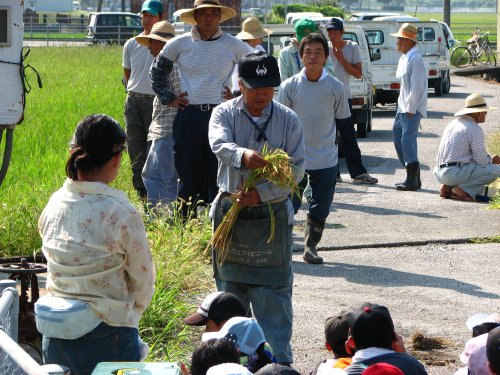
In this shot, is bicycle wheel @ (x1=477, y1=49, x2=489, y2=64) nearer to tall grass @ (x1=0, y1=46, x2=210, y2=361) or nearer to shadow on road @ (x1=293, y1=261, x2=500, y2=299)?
tall grass @ (x1=0, y1=46, x2=210, y2=361)

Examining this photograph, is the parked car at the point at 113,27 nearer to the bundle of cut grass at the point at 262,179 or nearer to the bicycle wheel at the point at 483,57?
the bicycle wheel at the point at 483,57

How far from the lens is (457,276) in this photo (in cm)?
894

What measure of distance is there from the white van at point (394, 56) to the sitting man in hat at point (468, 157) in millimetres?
10424

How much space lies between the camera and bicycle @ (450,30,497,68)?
38.8m

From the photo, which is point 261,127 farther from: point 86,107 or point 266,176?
point 86,107

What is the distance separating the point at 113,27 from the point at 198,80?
142 feet

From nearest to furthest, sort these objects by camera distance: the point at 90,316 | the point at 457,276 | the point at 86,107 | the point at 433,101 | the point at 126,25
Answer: the point at 90,316, the point at 457,276, the point at 86,107, the point at 433,101, the point at 126,25

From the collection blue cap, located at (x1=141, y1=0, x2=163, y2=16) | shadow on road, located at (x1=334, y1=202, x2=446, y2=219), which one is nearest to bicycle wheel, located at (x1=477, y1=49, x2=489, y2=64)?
shadow on road, located at (x1=334, y1=202, x2=446, y2=219)

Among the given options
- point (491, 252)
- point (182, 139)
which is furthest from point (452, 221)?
point (182, 139)

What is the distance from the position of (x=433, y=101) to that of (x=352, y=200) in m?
15.4

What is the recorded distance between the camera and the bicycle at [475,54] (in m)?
38.8

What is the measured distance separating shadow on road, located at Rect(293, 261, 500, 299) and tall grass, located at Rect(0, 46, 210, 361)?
3.10 feet

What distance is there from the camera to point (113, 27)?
2037 inches

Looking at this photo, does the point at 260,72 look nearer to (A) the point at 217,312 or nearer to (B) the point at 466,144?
(A) the point at 217,312
